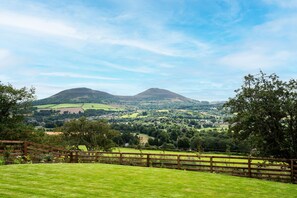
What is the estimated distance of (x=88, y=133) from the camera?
190 feet

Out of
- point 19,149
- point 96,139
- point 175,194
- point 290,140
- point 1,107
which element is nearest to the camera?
point 175,194

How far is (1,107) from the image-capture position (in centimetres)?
3669

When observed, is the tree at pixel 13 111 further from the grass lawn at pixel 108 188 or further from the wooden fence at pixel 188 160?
the grass lawn at pixel 108 188

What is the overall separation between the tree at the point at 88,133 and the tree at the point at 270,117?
121 ft

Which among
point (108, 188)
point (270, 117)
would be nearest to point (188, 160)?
point (270, 117)

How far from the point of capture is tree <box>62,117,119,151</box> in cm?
5681

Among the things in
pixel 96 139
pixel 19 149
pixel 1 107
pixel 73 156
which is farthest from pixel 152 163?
pixel 96 139

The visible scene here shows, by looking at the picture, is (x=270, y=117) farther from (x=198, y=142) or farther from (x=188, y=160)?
(x=198, y=142)

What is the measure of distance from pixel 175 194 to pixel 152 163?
11514 mm

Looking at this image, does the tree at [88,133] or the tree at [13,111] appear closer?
the tree at [13,111]

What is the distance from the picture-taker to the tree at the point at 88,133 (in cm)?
5681

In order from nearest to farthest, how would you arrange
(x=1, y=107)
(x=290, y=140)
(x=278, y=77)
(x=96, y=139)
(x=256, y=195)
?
(x=256, y=195) < (x=290, y=140) < (x=278, y=77) < (x=1, y=107) < (x=96, y=139)

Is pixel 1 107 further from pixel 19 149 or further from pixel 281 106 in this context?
pixel 281 106

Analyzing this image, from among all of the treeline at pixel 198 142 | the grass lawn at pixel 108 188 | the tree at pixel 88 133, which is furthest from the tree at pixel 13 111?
the treeline at pixel 198 142
